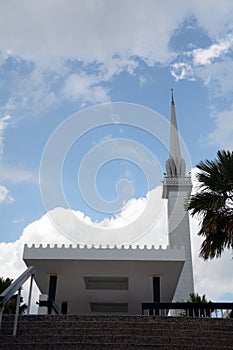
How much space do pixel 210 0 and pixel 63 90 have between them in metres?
5.80

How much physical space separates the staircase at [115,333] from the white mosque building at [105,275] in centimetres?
349

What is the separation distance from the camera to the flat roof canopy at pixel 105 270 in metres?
13.9

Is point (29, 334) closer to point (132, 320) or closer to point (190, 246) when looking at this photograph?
point (132, 320)

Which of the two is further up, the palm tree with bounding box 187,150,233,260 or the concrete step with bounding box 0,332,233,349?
the palm tree with bounding box 187,150,233,260

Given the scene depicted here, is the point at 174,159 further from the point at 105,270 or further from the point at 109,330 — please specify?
the point at 109,330

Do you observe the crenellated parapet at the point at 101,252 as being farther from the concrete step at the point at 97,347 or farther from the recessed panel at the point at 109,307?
the concrete step at the point at 97,347

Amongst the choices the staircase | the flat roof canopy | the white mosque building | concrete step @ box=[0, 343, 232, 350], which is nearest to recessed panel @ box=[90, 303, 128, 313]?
→ the white mosque building

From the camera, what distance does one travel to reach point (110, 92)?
14750 mm

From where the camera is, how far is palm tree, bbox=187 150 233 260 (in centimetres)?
848

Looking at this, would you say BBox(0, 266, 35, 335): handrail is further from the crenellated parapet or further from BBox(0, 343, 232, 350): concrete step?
the crenellated parapet

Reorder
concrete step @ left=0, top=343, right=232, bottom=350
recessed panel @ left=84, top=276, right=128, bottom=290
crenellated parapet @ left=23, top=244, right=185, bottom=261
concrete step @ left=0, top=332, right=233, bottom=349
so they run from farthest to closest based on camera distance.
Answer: recessed panel @ left=84, top=276, right=128, bottom=290 < crenellated parapet @ left=23, top=244, right=185, bottom=261 < concrete step @ left=0, top=332, right=233, bottom=349 < concrete step @ left=0, top=343, right=232, bottom=350

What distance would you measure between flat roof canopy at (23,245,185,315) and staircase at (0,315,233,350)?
6593 mm

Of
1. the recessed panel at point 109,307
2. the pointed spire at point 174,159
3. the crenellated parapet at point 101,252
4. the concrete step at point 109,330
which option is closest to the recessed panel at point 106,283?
the crenellated parapet at point 101,252

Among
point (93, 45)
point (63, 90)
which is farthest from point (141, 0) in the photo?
point (63, 90)
